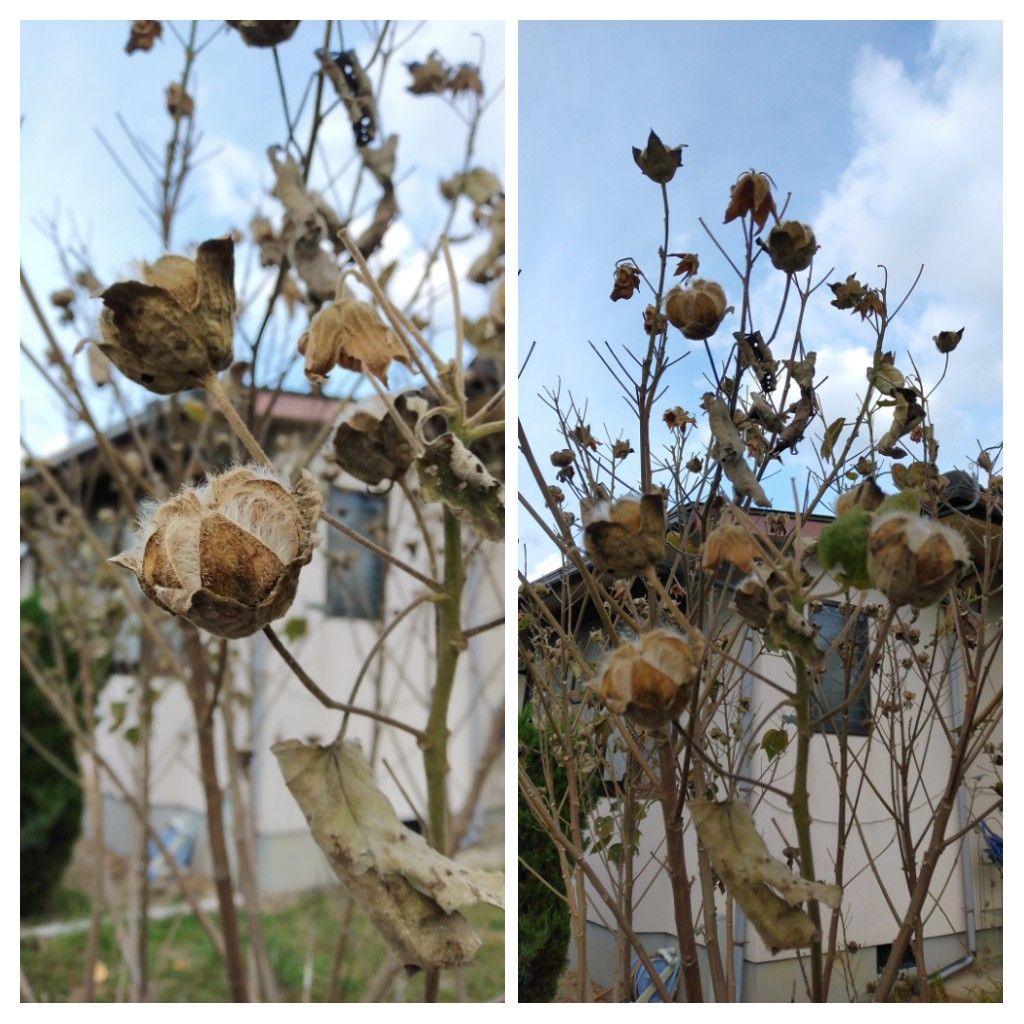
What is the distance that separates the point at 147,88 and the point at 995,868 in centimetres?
143

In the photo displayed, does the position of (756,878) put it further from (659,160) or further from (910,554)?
(659,160)

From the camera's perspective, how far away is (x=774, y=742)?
0.79m

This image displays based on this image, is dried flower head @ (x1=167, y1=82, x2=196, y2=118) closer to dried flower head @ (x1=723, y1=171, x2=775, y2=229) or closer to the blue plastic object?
dried flower head @ (x1=723, y1=171, x2=775, y2=229)

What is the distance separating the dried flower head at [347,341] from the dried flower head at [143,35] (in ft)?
2.21

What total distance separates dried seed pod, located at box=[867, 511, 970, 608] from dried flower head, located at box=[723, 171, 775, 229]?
14.5 inches

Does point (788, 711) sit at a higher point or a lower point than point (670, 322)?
lower

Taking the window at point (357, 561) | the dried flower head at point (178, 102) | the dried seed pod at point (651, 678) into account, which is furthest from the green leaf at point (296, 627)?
the dried seed pod at point (651, 678)

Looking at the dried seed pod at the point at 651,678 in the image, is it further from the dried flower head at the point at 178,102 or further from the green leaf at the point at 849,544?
the dried flower head at the point at 178,102

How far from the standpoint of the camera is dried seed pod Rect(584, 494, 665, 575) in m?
0.60

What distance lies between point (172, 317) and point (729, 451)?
1.42ft
